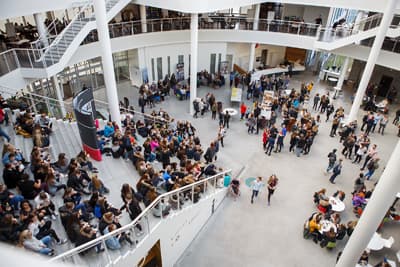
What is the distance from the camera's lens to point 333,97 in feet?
69.2

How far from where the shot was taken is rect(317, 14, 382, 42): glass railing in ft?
55.8

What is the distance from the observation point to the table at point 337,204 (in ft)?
36.7

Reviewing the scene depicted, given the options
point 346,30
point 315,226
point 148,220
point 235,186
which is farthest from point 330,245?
point 346,30

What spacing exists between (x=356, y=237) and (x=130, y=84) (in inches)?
743

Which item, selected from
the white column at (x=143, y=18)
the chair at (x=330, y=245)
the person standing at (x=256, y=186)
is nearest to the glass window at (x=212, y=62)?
the white column at (x=143, y=18)

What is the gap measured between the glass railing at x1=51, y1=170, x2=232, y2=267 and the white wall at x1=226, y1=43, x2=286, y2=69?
49.9 feet

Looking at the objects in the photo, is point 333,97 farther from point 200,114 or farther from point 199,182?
point 199,182

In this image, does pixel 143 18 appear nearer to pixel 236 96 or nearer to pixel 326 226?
pixel 236 96

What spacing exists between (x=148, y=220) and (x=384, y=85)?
21237mm

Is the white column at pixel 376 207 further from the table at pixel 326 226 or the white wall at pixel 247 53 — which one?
the white wall at pixel 247 53

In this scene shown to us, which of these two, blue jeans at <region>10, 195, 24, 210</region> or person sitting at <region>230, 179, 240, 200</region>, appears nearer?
blue jeans at <region>10, 195, 24, 210</region>

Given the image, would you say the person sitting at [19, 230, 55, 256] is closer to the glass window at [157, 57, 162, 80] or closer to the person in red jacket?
the person in red jacket

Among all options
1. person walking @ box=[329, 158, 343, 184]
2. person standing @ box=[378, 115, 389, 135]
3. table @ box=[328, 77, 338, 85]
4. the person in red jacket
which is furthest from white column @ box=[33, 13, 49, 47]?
table @ box=[328, 77, 338, 85]

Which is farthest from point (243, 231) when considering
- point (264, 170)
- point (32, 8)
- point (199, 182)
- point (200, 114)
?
point (32, 8)
